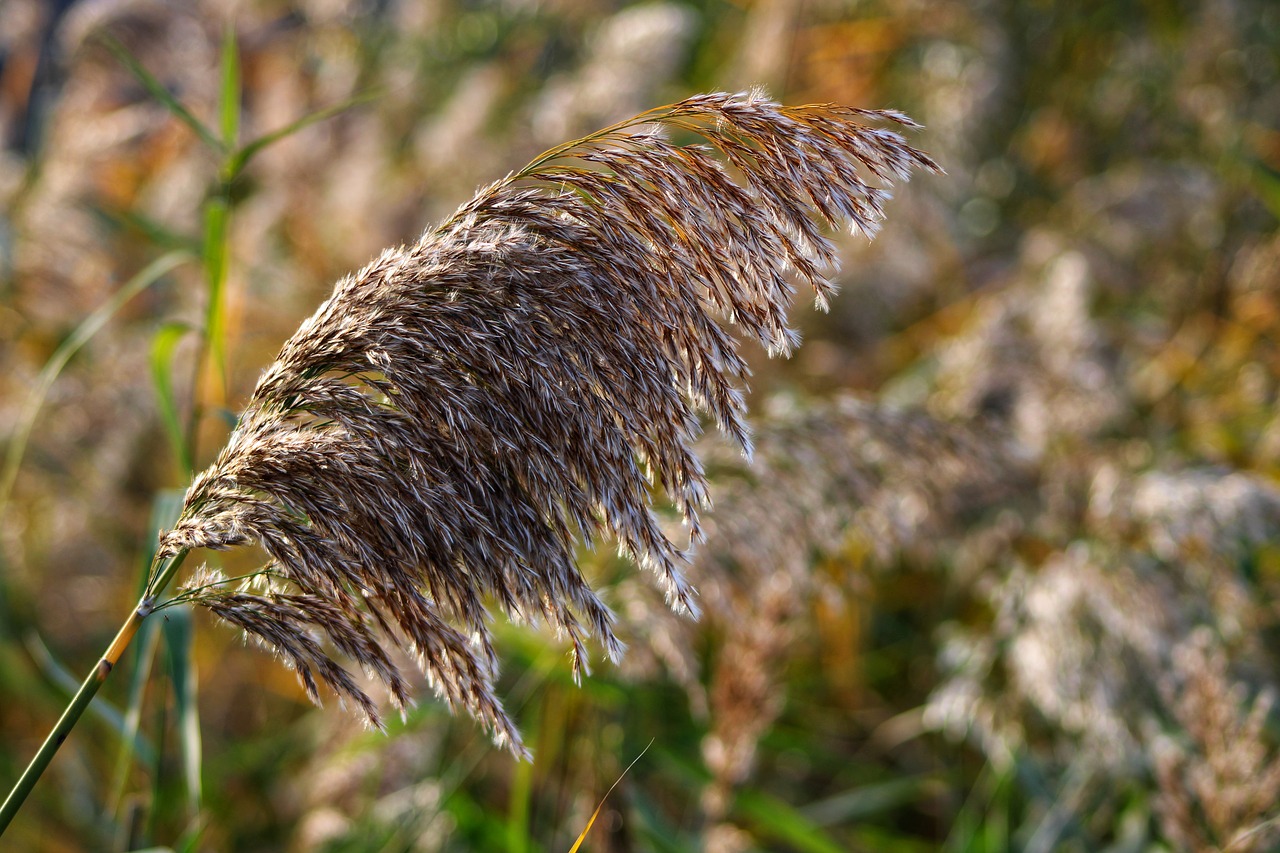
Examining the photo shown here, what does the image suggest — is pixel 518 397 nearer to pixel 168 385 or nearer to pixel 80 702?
pixel 80 702

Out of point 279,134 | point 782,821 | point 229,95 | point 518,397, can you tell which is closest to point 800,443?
point 782,821

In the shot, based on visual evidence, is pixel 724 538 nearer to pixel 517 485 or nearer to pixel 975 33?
pixel 517 485

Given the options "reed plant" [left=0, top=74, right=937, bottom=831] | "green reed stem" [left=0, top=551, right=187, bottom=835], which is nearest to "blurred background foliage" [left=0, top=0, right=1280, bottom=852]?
"green reed stem" [left=0, top=551, right=187, bottom=835]

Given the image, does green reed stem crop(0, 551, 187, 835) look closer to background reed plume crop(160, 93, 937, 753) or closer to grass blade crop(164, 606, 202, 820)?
background reed plume crop(160, 93, 937, 753)

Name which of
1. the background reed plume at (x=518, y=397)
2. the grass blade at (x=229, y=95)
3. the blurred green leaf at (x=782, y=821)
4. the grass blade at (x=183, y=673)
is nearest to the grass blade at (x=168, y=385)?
the grass blade at (x=183, y=673)

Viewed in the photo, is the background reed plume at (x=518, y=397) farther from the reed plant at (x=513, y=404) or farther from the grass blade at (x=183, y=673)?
the grass blade at (x=183, y=673)
